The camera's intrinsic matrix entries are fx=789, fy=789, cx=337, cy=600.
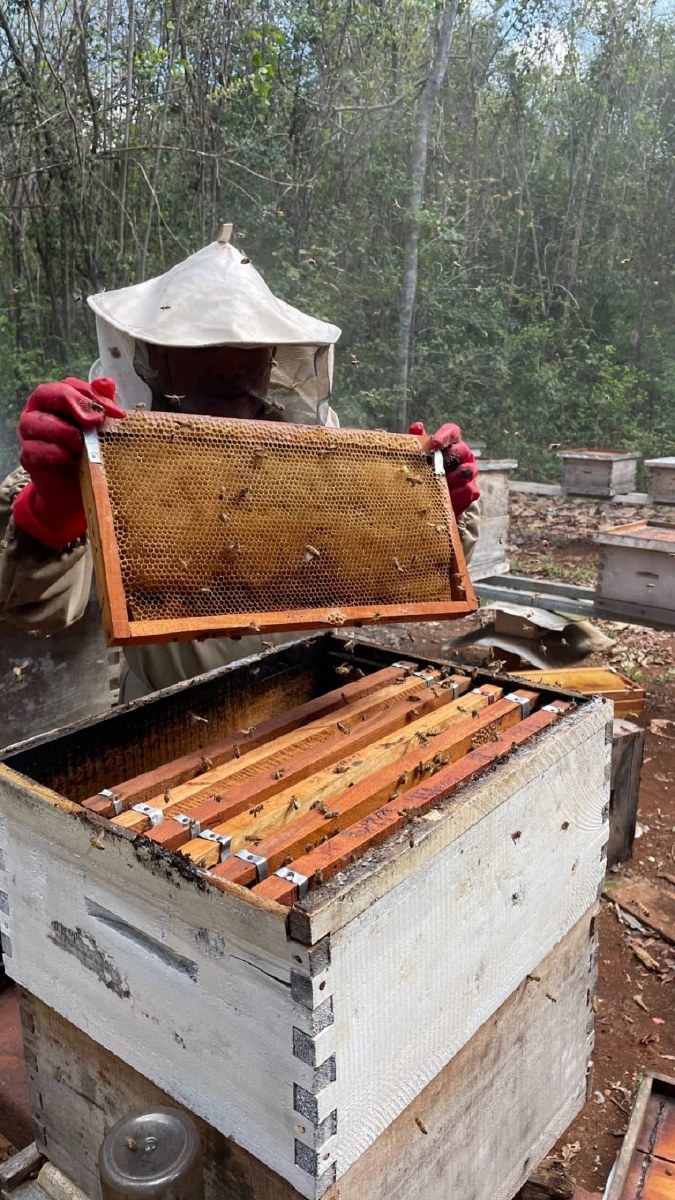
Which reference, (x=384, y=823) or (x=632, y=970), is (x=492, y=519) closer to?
(x=632, y=970)

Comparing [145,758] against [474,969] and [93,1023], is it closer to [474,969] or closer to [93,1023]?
[93,1023]

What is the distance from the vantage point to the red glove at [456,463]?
73.1 inches

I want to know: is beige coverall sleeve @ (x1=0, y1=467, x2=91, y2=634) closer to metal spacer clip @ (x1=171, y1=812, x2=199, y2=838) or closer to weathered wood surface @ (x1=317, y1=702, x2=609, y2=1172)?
metal spacer clip @ (x1=171, y1=812, x2=199, y2=838)

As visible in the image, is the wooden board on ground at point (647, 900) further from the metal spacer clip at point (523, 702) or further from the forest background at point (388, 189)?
the forest background at point (388, 189)

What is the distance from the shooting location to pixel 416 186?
11891mm

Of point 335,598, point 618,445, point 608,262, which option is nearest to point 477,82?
point 608,262

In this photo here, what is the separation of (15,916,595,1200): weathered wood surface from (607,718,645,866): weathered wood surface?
70.0 inches

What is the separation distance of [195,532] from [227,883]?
2.33ft

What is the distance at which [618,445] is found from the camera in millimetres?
14305

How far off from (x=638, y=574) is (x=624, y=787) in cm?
155

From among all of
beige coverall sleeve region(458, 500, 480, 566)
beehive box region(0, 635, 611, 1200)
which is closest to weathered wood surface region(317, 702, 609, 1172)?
beehive box region(0, 635, 611, 1200)

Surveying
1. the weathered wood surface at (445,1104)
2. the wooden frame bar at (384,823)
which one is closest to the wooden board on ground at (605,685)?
the weathered wood surface at (445,1104)

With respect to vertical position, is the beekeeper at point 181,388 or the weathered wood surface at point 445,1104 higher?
the beekeeper at point 181,388

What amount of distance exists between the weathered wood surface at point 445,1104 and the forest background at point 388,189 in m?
6.32
